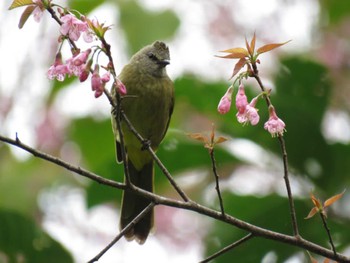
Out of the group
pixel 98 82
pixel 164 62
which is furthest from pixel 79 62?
pixel 164 62

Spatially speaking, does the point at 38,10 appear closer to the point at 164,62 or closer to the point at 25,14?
the point at 25,14

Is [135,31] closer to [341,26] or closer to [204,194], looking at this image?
[204,194]

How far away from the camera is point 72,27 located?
117 inches

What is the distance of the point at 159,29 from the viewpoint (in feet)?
19.4

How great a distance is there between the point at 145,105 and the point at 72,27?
5.91 ft

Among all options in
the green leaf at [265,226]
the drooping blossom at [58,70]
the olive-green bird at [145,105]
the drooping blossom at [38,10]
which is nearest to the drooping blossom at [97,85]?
the drooping blossom at [58,70]

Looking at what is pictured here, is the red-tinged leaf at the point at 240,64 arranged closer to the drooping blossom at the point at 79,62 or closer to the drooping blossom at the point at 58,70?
the drooping blossom at the point at 79,62

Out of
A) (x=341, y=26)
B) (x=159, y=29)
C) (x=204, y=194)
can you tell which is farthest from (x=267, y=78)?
(x=159, y=29)

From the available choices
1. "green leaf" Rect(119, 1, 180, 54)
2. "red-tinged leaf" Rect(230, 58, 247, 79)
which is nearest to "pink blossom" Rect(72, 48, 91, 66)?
"red-tinged leaf" Rect(230, 58, 247, 79)

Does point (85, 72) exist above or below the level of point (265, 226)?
above

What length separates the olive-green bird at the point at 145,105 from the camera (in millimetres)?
4695

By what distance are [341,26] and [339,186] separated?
3.00 m

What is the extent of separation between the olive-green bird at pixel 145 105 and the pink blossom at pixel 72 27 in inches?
64.3

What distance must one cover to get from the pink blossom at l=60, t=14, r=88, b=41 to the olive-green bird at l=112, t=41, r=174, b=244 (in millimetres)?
1634
